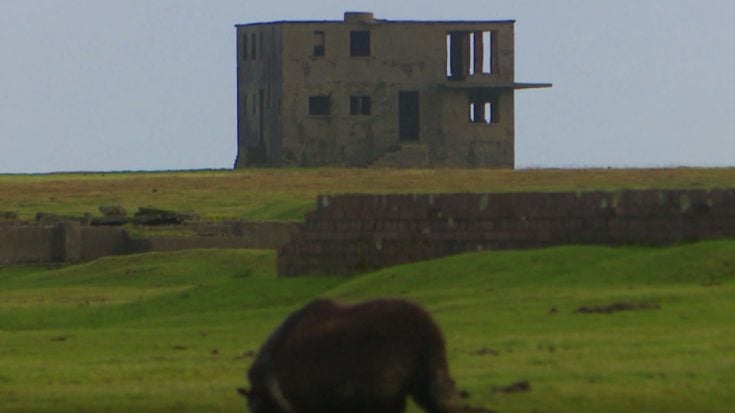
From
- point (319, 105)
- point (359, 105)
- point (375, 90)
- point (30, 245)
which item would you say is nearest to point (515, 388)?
point (30, 245)

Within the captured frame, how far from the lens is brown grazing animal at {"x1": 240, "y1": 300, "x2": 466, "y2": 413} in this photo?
13398 mm

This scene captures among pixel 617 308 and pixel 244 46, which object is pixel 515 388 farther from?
pixel 244 46

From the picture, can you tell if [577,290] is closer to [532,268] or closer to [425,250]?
[532,268]

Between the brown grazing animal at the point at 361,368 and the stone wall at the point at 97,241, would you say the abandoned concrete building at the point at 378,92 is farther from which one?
the brown grazing animal at the point at 361,368

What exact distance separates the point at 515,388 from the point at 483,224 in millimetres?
12887

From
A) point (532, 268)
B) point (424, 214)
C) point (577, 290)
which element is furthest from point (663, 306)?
point (424, 214)

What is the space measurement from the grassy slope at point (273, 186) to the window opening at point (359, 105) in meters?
9.95

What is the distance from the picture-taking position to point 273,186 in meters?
60.9

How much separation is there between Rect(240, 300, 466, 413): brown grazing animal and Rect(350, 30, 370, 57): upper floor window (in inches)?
2597

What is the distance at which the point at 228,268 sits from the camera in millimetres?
36062

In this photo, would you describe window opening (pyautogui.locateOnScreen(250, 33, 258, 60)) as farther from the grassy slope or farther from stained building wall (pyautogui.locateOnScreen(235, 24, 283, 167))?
the grassy slope

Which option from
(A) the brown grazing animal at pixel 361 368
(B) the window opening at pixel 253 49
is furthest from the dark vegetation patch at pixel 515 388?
(B) the window opening at pixel 253 49

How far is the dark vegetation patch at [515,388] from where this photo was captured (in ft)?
→ 52.4

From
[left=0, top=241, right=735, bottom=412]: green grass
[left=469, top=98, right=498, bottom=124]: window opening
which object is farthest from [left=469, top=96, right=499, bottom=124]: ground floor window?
[left=0, top=241, right=735, bottom=412]: green grass
